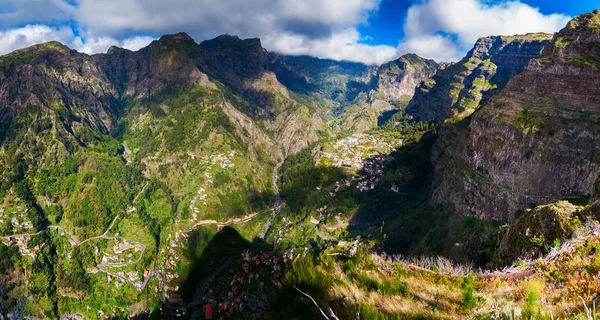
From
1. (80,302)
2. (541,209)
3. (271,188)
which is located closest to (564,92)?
(541,209)

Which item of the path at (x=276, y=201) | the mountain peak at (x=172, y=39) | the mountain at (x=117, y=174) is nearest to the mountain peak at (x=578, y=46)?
the path at (x=276, y=201)

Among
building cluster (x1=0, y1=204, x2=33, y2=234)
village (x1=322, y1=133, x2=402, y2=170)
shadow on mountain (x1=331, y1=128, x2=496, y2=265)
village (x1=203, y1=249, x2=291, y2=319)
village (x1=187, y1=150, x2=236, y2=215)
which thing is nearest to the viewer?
shadow on mountain (x1=331, y1=128, x2=496, y2=265)

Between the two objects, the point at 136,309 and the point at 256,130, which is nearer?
the point at 136,309

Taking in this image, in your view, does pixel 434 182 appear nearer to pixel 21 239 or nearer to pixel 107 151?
pixel 21 239

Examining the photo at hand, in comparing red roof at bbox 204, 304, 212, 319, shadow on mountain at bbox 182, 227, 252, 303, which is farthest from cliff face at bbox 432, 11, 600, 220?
shadow on mountain at bbox 182, 227, 252, 303

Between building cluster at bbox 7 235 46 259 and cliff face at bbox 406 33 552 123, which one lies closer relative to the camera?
building cluster at bbox 7 235 46 259

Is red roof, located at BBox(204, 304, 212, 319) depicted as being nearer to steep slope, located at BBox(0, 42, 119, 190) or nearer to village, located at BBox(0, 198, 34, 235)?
village, located at BBox(0, 198, 34, 235)

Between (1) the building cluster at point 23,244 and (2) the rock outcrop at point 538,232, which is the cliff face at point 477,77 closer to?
(2) the rock outcrop at point 538,232
